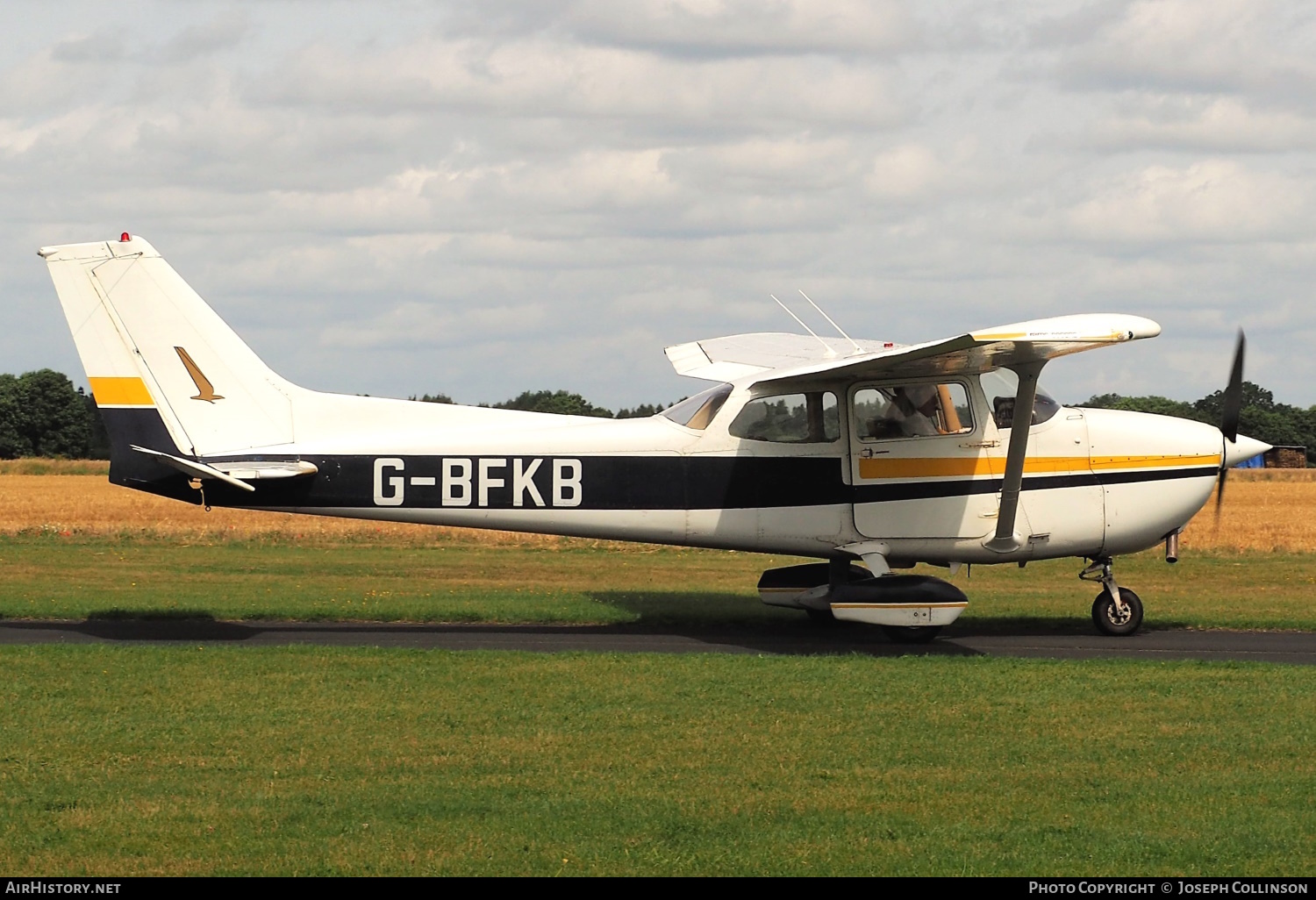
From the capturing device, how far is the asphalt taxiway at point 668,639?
13039 millimetres

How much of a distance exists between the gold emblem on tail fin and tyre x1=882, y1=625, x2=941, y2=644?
6.64 metres

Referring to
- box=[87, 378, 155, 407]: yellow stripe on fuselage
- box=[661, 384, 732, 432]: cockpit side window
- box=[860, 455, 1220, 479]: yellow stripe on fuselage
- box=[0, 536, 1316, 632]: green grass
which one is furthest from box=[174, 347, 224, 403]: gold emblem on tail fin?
box=[860, 455, 1220, 479]: yellow stripe on fuselage

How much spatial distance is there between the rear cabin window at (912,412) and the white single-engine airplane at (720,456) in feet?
0.05

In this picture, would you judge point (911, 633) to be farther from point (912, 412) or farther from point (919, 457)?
point (912, 412)

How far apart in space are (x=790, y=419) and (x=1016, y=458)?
211 cm

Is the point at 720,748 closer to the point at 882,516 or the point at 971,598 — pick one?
the point at 882,516

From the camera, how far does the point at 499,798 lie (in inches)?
288

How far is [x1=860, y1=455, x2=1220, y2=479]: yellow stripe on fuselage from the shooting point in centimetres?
1347

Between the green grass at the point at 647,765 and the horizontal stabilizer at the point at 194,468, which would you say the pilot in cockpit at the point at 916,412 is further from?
Answer: the horizontal stabilizer at the point at 194,468

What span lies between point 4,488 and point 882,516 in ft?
151

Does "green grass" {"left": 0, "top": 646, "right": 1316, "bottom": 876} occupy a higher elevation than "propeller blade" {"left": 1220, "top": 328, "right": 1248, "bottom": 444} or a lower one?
lower

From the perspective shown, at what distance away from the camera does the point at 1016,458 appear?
13094mm

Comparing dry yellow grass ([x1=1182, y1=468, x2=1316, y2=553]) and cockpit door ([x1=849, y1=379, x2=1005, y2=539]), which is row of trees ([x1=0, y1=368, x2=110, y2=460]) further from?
cockpit door ([x1=849, y1=379, x2=1005, y2=539])

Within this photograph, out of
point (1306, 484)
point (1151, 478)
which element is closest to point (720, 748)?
point (1151, 478)
